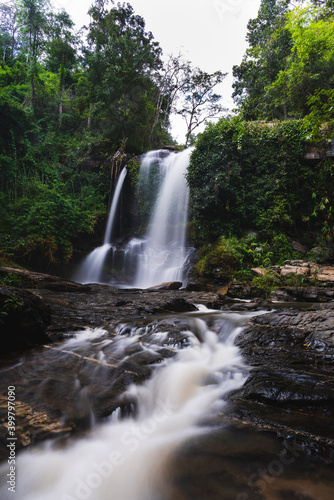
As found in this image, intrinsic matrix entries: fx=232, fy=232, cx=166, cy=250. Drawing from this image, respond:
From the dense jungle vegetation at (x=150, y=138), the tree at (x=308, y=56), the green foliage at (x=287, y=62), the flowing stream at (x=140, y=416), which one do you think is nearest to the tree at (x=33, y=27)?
the dense jungle vegetation at (x=150, y=138)

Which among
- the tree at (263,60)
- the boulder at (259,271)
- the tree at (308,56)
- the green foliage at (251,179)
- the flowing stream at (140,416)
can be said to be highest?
the tree at (263,60)

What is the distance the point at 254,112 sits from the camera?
1766 cm

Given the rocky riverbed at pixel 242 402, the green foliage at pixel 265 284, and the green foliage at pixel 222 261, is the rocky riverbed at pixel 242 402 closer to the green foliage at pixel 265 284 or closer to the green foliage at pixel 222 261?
the green foliage at pixel 265 284

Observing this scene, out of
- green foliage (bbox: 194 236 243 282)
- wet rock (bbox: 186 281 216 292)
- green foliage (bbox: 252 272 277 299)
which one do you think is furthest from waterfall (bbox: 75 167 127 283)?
green foliage (bbox: 252 272 277 299)

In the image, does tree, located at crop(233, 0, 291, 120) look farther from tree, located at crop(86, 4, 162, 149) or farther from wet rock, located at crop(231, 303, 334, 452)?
wet rock, located at crop(231, 303, 334, 452)

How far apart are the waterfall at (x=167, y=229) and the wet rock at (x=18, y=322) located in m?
8.74

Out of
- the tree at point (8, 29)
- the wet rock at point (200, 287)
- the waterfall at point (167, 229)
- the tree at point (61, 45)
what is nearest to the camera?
the wet rock at point (200, 287)

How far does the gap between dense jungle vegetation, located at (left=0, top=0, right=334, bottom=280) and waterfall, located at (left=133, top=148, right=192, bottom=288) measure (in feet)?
4.66

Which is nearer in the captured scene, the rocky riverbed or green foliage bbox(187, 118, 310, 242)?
the rocky riverbed

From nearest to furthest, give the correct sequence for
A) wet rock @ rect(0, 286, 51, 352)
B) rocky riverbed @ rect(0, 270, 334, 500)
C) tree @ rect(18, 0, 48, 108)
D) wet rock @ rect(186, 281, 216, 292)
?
rocky riverbed @ rect(0, 270, 334, 500)
wet rock @ rect(0, 286, 51, 352)
wet rock @ rect(186, 281, 216, 292)
tree @ rect(18, 0, 48, 108)

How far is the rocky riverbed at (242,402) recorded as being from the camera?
143 centimetres

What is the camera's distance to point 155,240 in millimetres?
14898

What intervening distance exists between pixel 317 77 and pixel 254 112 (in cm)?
576

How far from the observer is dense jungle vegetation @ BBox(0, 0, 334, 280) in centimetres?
1060
